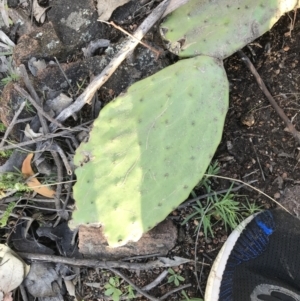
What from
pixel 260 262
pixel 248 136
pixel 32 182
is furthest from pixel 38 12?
pixel 260 262

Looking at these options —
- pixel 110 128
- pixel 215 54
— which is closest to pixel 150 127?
pixel 110 128

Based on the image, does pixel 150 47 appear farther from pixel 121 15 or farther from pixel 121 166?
pixel 121 166

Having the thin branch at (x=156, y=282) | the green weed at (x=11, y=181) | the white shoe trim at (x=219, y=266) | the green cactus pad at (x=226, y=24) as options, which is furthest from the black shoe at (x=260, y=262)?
the green weed at (x=11, y=181)

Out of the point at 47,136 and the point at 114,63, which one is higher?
the point at 114,63

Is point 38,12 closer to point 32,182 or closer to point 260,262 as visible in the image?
point 32,182

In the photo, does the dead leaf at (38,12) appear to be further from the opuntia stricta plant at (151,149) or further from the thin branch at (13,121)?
the opuntia stricta plant at (151,149)

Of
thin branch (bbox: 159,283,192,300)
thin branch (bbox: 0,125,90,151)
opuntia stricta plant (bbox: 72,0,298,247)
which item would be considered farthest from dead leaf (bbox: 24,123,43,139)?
thin branch (bbox: 159,283,192,300)
